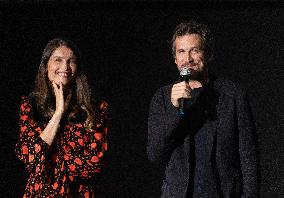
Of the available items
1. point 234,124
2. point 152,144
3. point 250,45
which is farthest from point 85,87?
point 250,45

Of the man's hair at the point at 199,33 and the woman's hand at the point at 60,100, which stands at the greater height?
the man's hair at the point at 199,33

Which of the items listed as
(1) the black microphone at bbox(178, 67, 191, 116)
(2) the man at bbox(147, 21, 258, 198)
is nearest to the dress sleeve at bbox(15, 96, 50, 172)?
(2) the man at bbox(147, 21, 258, 198)

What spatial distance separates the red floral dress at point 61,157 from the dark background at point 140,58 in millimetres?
998

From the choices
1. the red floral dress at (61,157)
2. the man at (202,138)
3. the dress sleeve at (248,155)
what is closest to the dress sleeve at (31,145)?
the red floral dress at (61,157)

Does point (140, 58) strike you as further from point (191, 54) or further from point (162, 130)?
point (162, 130)

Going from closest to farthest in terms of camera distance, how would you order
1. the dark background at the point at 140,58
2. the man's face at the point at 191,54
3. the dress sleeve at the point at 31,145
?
the man's face at the point at 191,54 → the dress sleeve at the point at 31,145 → the dark background at the point at 140,58

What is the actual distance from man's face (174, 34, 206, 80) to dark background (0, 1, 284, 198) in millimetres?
1201

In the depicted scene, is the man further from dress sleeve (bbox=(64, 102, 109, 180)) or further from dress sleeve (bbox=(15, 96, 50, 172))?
dress sleeve (bbox=(15, 96, 50, 172))

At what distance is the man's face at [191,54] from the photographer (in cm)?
203

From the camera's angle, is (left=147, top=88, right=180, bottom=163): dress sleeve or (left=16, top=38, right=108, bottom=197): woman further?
(left=16, top=38, right=108, bottom=197): woman

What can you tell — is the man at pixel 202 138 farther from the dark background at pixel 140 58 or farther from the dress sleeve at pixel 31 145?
the dark background at pixel 140 58

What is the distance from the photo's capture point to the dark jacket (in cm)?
190

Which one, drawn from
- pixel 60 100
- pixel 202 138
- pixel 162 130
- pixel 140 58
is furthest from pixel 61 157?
pixel 140 58

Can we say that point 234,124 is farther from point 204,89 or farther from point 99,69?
point 99,69
